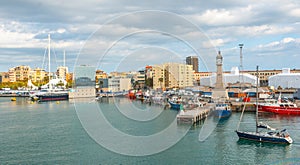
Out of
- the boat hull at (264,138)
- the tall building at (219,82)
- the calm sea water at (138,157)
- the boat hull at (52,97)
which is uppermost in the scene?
Result: the tall building at (219,82)

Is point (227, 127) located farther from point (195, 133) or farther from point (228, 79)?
point (228, 79)

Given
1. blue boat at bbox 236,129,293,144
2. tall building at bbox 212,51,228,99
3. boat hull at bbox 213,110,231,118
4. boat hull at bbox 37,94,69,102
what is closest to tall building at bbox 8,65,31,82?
boat hull at bbox 37,94,69,102

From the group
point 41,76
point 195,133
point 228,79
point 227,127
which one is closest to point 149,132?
point 195,133

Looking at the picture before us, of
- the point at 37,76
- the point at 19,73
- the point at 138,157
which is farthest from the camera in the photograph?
the point at 19,73

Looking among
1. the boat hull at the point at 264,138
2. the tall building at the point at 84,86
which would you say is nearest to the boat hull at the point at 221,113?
the boat hull at the point at 264,138

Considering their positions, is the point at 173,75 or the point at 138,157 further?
the point at 173,75

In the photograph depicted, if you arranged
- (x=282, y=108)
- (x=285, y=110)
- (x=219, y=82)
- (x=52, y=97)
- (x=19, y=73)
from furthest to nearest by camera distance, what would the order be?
(x=19, y=73) → (x=52, y=97) → (x=219, y=82) → (x=282, y=108) → (x=285, y=110)

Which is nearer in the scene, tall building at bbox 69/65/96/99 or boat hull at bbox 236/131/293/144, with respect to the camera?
boat hull at bbox 236/131/293/144

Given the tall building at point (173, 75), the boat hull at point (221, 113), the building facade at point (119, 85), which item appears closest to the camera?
the boat hull at point (221, 113)

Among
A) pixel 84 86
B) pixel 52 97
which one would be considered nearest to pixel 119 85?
pixel 84 86

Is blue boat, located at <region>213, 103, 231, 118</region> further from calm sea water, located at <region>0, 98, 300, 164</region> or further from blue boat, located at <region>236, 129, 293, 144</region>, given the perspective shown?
blue boat, located at <region>236, 129, 293, 144</region>

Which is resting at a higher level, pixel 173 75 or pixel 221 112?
pixel 173 75

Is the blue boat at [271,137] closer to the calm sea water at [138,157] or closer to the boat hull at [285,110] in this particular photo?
the calm sea water at [138,157]

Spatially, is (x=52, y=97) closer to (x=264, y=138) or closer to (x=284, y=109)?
(x=284, y=109)
